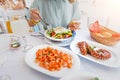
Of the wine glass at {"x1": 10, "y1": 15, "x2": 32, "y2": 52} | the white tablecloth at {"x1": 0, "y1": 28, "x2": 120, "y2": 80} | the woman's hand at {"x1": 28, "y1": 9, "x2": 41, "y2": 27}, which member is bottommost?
the white tablecloth at {"x1": 0, "y1": 28, "x2": 120, "y2": 80}

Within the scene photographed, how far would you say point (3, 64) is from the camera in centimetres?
78

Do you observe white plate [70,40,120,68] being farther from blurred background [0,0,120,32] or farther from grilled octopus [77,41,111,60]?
blurred background [0,0,120,32]

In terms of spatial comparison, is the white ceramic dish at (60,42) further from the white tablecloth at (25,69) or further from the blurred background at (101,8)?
the blurred background at (101,8)

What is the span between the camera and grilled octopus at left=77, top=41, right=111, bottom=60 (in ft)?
2.61

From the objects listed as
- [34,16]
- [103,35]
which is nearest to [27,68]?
[34,16]

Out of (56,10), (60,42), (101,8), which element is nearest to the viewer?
(60,42)

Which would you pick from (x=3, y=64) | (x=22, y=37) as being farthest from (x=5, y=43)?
(x=3, y=64)

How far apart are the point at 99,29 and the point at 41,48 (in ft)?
1.33

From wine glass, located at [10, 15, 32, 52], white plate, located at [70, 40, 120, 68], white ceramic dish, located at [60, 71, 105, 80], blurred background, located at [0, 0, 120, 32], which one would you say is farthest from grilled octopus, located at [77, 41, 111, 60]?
blurred background, located at [0, 0, 120, 32]

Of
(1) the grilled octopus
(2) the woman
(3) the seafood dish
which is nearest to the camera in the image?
(1) the grilled octopus

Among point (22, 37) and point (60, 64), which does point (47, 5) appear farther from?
point (60, 64)

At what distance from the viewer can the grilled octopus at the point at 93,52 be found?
0.80 metres

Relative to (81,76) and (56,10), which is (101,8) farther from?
(81,76)

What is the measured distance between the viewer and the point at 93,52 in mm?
817
